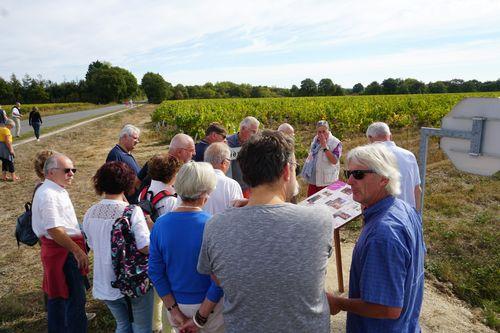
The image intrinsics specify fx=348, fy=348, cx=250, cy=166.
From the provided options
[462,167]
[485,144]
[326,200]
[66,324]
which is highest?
[485,144]

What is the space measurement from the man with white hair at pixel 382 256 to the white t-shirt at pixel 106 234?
150 centimetres

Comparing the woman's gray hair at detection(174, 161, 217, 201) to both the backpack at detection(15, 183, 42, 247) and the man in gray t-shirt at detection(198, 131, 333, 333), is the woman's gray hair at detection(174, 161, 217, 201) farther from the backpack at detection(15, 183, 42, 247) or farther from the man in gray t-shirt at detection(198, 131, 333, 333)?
the backpack at detection(15, 183, 42, 247)

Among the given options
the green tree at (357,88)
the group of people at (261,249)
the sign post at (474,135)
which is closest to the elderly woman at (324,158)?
the sign post at (474,135)

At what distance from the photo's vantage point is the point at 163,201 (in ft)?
9.96

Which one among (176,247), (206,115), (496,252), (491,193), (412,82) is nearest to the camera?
(176,247)

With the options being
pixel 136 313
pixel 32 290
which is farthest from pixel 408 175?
pixel 32 290

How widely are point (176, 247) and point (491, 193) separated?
8.33 metres

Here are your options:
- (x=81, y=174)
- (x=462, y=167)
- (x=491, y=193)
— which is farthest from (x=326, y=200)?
(x=81, y=174)

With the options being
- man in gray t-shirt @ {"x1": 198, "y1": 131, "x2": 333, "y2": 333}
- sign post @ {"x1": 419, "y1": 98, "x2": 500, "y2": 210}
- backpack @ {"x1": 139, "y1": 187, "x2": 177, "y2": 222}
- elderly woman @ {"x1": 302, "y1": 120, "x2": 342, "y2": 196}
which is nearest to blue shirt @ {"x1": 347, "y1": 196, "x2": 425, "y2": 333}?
man in gray t-shirt @ {"x1": 198, "y1": 131, "x2": 333, "y2": 333}

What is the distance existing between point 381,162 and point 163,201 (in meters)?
1.91

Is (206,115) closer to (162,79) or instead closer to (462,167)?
(462,167)

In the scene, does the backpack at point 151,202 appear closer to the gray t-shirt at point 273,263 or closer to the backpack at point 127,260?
the backpack at point 127,260

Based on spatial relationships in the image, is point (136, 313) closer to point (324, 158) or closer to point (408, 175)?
point (408, 175)

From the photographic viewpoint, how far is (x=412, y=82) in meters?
83.6
